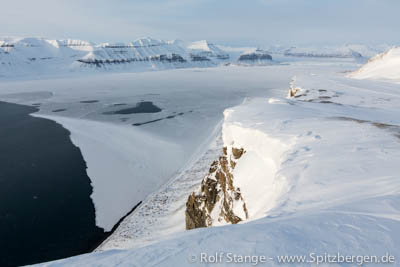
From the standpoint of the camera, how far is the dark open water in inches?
674

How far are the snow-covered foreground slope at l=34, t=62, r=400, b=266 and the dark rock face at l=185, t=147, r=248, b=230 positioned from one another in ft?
3.52

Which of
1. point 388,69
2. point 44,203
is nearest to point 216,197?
point 44,203

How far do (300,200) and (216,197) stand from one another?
10372 millimetres

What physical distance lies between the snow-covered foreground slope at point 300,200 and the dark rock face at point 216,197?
107cm

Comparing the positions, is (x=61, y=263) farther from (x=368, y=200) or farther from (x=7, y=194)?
(x=7, y=194)

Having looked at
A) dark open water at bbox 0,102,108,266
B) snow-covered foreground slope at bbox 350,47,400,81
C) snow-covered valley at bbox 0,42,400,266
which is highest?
snow-covered foreground slope at bbox 350,47,400,81

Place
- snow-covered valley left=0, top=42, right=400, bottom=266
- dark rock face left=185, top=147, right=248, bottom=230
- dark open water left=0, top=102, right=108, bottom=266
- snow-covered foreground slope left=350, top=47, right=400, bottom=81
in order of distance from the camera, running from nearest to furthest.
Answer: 1. snow-covered valley left=0, top=42, right=400, bottom=266
2. dark rock face left=185, top=147, right=248, bottom=230
3. dark open water left=0, top=102, right=108, bottom=266
4. snow-covered foreground slope left=350, top=47, right=400, bottom=81

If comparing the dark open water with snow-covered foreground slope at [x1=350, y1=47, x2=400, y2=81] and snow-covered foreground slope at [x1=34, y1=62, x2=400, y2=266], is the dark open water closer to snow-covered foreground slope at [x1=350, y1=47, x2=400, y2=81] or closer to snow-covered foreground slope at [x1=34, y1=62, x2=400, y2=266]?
snow-covered foreground slope at [x1=34, y1=62, x2=400, y2=266]

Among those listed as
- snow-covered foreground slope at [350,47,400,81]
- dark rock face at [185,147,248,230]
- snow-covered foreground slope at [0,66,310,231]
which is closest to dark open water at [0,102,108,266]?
snow-covered foreground slope at [0,66,310,231]

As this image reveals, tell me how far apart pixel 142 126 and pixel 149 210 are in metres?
22.2

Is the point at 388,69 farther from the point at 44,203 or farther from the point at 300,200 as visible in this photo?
the point at 44,203

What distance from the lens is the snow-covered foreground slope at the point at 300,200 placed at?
4.83 metres

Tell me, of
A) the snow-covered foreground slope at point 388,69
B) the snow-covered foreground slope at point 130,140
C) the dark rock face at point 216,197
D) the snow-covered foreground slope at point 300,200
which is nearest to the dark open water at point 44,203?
the snow-covered foreground slope at point 130,140

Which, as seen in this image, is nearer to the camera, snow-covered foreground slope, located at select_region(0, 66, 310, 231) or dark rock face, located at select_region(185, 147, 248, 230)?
dark rock face, located at select_region(185, 147, 248, 230)
